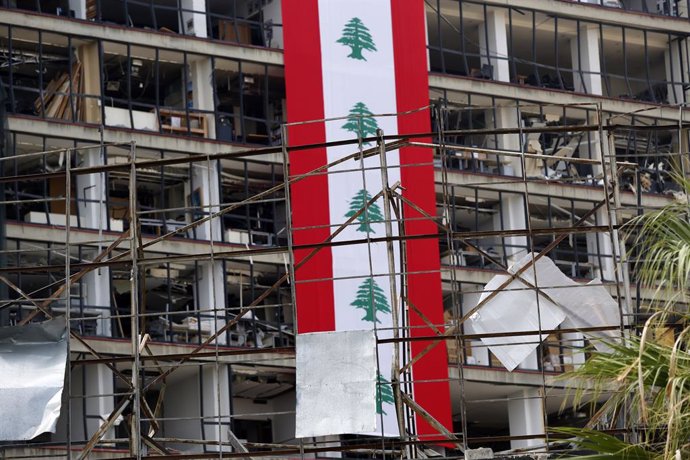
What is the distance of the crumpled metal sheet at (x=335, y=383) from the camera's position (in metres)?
33.2

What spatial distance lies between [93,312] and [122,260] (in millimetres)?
21415

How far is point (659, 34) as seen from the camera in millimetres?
68625

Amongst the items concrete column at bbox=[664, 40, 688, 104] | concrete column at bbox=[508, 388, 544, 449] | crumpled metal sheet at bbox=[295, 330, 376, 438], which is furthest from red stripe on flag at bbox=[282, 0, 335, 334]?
concrete column at bbox=[664, 40, 688, 104]

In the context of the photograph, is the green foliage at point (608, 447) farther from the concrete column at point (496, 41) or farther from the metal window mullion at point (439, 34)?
the concrete column at point (496, 41)

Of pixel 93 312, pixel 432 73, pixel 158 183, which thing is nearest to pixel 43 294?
pixel 93 312

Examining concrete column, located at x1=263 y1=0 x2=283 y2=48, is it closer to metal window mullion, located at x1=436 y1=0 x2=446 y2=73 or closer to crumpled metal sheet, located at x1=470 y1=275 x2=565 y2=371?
metal window mullion, located at x1=436 y1=0 x2=446 y2=73

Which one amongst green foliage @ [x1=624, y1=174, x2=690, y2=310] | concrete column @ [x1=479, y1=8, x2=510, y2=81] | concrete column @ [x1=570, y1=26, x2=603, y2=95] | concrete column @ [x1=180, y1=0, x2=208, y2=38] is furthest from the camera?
concrete column @ [x1=570, y1=26, x2=603, y2=95]

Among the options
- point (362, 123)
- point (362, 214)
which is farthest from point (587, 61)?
point (362, 214)

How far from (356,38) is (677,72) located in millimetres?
19125

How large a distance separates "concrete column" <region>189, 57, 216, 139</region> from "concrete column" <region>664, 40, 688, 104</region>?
17568mm

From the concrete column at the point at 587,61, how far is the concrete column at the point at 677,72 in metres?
2.92

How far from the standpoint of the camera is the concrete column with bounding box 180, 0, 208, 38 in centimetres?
6062

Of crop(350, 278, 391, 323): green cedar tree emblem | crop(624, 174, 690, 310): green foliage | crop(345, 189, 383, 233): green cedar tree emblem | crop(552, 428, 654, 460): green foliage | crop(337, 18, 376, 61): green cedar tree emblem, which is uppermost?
crop(337, 18, 376, 61): green cedar tree emblem

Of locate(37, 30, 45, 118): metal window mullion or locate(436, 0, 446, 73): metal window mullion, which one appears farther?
locate(436, 0, 446, 73): metal window mullion
